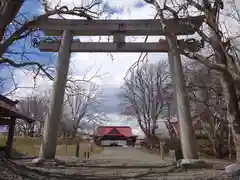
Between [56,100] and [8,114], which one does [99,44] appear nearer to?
[56,100]

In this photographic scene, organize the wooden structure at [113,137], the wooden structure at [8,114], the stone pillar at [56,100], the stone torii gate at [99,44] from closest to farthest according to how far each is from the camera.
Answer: the stone pillar at [56,100] → the stone torii gate at [99,44] → the wooden structure at [8,114] → the wooden structure at [113,137]

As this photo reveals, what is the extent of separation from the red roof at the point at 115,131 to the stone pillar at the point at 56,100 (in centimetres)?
2643

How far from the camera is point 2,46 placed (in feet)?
20.6

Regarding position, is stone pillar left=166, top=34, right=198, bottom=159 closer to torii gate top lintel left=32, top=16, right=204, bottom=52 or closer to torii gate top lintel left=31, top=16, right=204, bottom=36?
torii gate top lintel left=32, top=16, right=204, bottom=52

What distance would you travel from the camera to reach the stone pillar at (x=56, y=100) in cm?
1070

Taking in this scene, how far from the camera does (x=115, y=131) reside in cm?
3775

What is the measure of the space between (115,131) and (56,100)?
89.4 ft

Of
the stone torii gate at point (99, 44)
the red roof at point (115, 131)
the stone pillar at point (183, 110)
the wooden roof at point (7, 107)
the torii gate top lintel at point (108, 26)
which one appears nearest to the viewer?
the stone pillar at point (183, 110)

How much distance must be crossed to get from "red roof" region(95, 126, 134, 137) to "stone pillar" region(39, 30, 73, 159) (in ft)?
86.7

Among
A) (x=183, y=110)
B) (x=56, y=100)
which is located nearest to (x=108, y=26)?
(x=56, y=100)

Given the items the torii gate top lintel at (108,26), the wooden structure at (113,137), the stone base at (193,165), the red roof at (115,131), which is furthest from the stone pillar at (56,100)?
the red roof at (115,131)

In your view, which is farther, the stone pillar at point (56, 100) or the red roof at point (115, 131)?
the red roof at point (115, 131)

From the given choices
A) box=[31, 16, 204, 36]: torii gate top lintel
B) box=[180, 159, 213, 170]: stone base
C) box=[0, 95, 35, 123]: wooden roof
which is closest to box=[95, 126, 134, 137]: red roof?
box=[0, 95, 35, 123]: wooden roof

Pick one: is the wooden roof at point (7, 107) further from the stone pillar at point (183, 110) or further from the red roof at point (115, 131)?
the red roof at point (115, 131)
